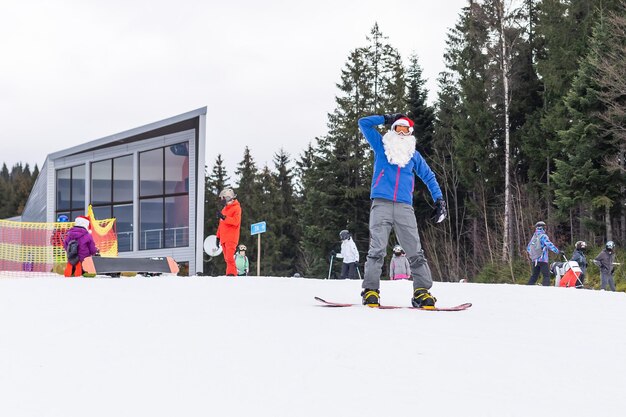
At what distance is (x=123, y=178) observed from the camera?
28.8 m

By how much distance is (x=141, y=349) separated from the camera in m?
4.65

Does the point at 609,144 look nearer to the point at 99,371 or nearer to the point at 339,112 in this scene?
the point at 339,112

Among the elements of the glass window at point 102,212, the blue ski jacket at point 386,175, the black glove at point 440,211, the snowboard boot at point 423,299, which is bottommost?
the snowboard boot at point 423,299

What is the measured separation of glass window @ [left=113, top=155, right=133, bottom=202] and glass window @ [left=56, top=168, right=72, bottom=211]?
10.6 feet

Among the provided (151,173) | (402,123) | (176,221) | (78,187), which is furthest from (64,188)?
(402,123)

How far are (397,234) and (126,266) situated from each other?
10334 millimetres

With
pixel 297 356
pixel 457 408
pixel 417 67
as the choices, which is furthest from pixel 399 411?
pixel 417 67

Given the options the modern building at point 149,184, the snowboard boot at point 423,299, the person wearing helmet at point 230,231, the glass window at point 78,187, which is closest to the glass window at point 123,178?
the modern building at point 149,184

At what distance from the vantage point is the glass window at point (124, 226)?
28250 millimetres

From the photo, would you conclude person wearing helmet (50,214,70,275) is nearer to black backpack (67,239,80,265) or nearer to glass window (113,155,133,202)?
black backpack (67,239,80,265)

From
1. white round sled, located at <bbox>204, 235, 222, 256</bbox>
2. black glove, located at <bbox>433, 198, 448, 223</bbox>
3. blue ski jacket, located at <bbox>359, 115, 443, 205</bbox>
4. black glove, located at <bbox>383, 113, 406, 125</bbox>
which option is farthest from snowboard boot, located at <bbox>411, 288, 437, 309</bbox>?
white round sled, located at <bbox>204, 235, 222, 256</bbox>

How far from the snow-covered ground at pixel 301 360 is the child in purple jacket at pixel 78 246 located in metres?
6.60

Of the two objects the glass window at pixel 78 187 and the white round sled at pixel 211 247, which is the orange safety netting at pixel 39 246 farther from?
the glass window at pixel 78 187

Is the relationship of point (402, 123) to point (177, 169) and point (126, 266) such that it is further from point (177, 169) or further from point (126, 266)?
point (177, 169)
